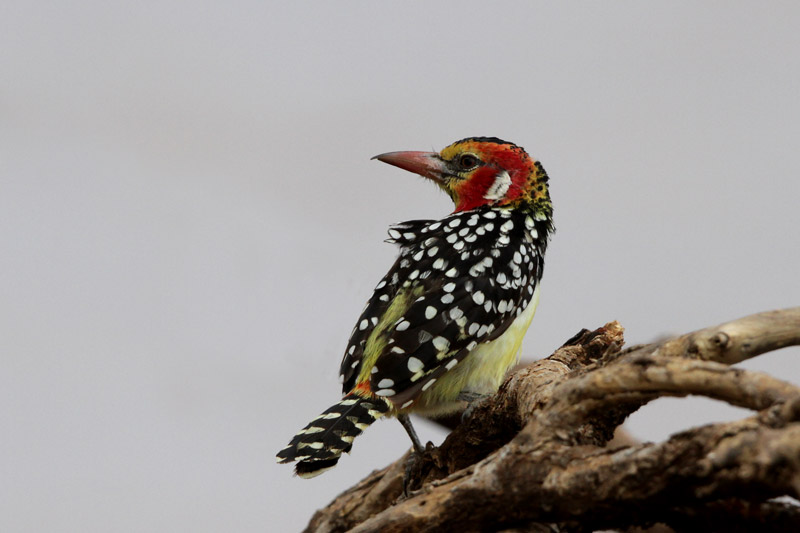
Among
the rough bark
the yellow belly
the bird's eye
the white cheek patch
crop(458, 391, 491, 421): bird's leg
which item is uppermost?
the bird's eye

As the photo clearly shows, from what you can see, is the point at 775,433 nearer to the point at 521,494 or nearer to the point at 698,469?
the point at 698,469

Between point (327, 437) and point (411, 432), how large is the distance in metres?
0.65

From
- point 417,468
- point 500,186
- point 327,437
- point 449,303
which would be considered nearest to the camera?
point 327,437

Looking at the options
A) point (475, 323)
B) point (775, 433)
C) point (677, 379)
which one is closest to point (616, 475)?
point (677, 379)

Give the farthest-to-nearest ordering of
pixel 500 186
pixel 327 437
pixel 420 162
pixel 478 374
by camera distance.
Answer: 1. pixel 420 162
2. pixel 500 186
3. pixel 478 374
4. pixel 327 437

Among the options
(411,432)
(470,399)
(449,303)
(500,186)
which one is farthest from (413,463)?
(500,186)

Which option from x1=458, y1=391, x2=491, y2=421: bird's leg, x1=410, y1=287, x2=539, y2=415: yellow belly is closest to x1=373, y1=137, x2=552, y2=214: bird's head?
x1=410, y1=287, x2=539, y2=415: yellow belly

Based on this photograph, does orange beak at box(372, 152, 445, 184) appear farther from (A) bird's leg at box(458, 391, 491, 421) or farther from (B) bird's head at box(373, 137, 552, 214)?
(A) bird's leg at box(458, 391, 491, 421)

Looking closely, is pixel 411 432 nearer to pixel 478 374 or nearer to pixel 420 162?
pixel 478 374

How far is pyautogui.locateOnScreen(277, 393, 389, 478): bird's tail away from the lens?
2.79 meters

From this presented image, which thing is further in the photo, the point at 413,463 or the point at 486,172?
the point at 486,172

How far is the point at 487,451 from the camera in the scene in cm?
328

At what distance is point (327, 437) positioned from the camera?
2842 mm

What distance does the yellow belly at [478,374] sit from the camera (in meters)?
3.28
